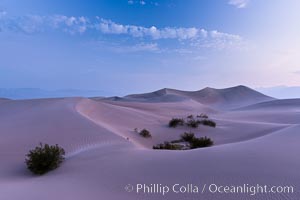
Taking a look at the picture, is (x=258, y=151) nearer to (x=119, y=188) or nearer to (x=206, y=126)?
(x=119, y=188)

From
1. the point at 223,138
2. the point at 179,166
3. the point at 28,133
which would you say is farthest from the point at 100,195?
the point at 223,138

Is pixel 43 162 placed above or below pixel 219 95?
below

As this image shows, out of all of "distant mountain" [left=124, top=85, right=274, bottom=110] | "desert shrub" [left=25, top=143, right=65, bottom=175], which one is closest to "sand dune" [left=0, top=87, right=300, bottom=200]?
"desert shrub" [left=25, top=143, right=65, bottom=175]

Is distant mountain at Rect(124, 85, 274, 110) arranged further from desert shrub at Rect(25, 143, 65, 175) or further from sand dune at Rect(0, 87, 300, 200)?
desert shrub at Rect(25, 143, 65, 175)

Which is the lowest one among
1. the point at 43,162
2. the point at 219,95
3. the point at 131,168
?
the point at 131,168

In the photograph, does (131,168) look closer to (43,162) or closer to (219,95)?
(43,162)

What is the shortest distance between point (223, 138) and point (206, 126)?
7.98 feet

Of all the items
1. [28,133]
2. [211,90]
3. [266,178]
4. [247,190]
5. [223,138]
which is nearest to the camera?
[247,190]

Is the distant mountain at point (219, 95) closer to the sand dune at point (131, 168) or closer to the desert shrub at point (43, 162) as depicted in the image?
the sand dune at point (131, 168)

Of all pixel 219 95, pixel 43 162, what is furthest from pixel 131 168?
pixel 219 95

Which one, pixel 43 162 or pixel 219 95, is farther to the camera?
pixel 219 95

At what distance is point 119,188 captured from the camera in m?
4.72

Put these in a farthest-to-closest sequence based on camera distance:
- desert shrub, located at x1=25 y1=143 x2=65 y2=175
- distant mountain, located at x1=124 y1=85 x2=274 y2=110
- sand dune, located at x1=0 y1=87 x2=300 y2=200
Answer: distant mountain, located at x1=124 y1=85 x2=274 y2=110 < desert shrub, located at x1=25 y1=143 x2=65 y2=175 < sand dune, located at x1=0 y1=87 x2=300 y2=200

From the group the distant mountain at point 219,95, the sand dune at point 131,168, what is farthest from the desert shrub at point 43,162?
the distant mountain at point 219,95
